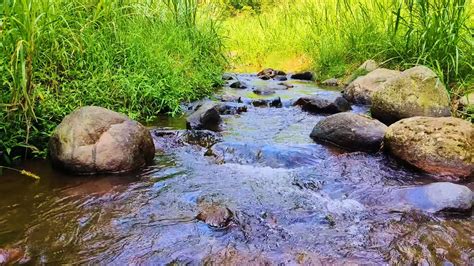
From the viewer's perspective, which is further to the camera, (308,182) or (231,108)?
(231,108)

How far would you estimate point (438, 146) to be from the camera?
331cm

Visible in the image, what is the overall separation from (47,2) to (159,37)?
2.13 meters

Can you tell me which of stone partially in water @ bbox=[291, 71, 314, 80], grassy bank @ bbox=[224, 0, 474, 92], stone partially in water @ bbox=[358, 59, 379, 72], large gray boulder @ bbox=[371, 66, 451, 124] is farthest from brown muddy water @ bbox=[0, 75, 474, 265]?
stone partially in water @ bbox=[291, 71, 314, 80]

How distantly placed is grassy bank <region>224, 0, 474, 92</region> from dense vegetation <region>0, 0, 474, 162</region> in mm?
18

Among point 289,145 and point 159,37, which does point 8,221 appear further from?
point 159,37

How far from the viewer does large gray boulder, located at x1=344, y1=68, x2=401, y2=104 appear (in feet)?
19.3

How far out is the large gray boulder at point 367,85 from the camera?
5871 millimetres

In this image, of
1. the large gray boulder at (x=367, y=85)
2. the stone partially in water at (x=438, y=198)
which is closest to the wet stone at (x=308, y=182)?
the stone partially in water at (x=438, y=198)

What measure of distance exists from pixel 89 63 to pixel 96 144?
1.38 m

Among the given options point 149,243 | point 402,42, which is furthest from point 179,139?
point 402,42

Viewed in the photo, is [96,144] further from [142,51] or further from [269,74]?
[269,74]

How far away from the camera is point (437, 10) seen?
4777 millimetres

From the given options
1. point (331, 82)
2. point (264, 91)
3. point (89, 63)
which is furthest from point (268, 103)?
point (89, 63)

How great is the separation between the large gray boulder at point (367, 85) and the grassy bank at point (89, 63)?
6.53ft
